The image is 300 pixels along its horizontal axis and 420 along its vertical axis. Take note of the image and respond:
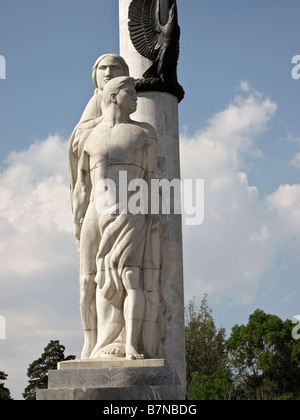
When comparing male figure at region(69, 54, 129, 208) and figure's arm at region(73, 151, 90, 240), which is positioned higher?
male figure at region(69, 54, 129, 208)

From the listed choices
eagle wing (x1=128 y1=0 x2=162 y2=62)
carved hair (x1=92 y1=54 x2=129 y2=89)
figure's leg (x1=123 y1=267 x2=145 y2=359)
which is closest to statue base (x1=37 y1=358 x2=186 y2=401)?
figure's leg (x1=123 y1=267 x2=145 y2=359)

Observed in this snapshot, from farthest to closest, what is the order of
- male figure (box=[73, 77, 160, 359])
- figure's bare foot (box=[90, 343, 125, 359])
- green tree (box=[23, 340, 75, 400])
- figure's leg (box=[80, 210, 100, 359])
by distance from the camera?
green tree (box=[23, 340, 75, 400]), figure's leg (box=[80, 210, 100, 359]), male figure (box=[73, 77, 160, 359]), figure's bare foot (box=[90, 343, 125, 359])

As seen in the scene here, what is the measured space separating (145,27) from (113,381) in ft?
38.6

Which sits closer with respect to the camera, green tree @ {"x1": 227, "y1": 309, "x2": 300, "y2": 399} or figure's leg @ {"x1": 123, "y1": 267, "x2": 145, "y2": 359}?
figure's leg @ {"x1": 123, "y1": 267, "x2": 145, "y2": 359}

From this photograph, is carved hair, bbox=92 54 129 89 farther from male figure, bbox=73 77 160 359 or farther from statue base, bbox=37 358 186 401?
statue base, bbox=37 358 186 401

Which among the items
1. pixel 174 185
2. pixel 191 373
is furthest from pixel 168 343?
pixel 191 373

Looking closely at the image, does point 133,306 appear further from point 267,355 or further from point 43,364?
point 267,355

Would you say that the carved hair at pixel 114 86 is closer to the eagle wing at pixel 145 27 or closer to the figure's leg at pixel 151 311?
the figure's leg at pixel 151 311

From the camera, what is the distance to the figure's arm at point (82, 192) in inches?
429

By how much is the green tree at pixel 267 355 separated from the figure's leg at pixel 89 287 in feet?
118

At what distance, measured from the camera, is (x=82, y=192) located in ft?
35.9

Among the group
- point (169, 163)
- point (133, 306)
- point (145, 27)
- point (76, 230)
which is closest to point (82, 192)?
point (76, 230)

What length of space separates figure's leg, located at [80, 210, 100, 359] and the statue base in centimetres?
80

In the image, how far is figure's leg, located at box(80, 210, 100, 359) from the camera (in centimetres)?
1048
